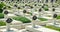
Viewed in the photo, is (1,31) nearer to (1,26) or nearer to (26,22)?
(1,26)

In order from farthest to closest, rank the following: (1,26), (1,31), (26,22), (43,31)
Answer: (26,22) < (1,26) < (1,31) < (43,31)

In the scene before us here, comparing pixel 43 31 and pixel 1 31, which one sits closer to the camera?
pixel 43 31

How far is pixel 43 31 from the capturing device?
12.5 m

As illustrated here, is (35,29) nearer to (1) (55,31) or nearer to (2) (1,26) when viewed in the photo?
(1) (55,31)

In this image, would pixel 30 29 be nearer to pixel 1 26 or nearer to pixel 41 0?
pixel 1 26

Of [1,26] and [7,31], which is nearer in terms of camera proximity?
[7,31]

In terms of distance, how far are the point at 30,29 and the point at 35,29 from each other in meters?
0.66

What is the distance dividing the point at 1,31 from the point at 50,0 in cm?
4959

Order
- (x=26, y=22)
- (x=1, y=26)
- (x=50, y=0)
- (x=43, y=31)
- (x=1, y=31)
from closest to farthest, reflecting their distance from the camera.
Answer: (x=43, y=31) → (x=1, y=31) → (x=1, y=26) → (x=26, y=22) → (x=50, y=0)

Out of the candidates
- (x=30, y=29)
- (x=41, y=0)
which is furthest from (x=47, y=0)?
(x=30, y=29)

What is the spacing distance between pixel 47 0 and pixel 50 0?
11.5ft

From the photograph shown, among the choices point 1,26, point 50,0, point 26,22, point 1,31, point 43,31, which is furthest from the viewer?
point 50,0

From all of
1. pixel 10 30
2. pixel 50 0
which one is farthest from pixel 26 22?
pixel 50 0

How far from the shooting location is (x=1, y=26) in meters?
15.3
